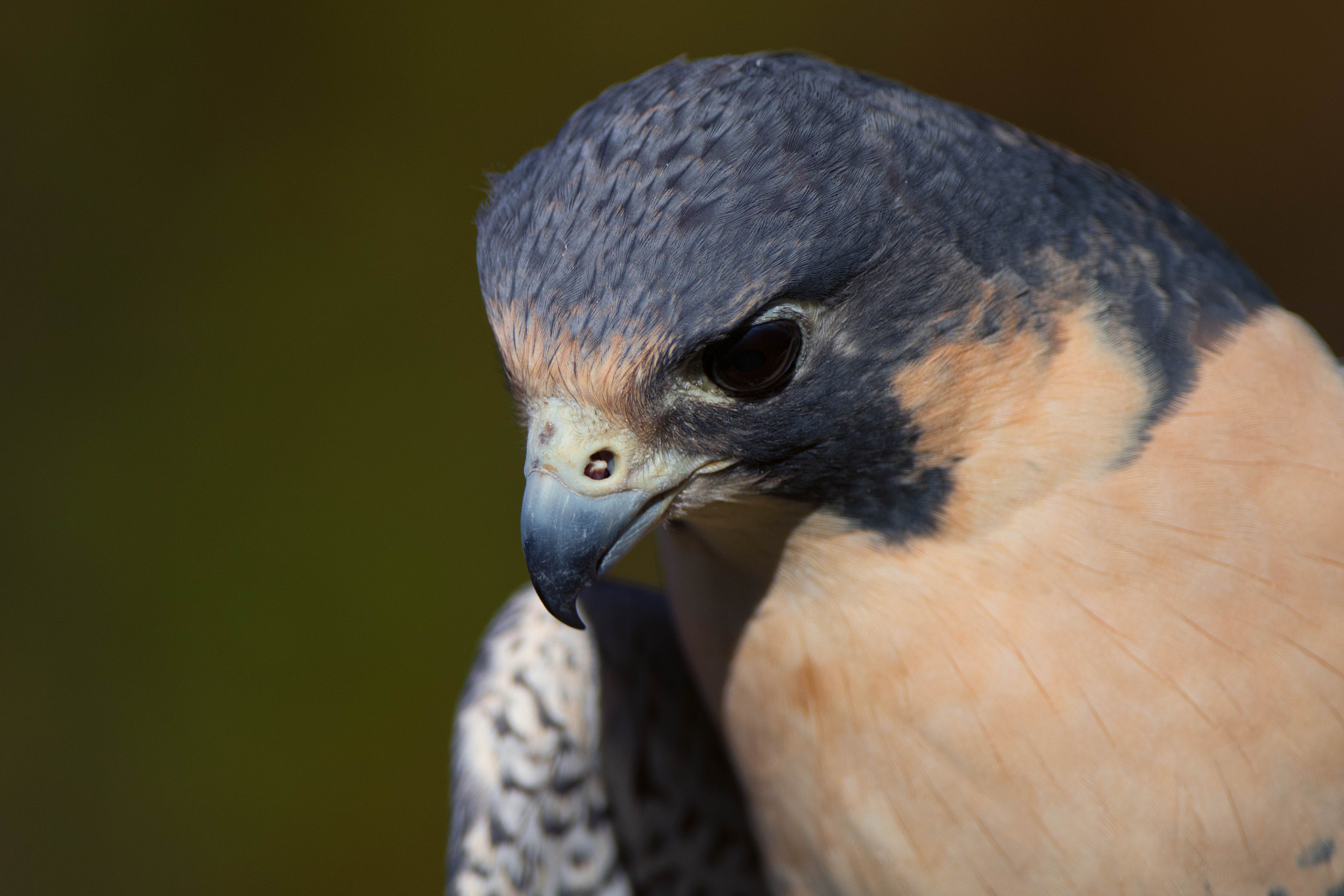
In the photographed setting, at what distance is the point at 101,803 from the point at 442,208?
2.45 metres

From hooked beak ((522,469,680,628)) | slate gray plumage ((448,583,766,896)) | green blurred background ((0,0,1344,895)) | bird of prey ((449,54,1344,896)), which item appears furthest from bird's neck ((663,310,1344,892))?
green blurred background ((0,0,1344,895))

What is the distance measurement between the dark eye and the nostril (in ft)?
0.45

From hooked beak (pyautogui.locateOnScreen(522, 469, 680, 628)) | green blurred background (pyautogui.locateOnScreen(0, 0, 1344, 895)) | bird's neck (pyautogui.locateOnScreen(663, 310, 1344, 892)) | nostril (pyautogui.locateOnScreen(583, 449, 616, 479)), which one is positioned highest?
green blurred background (pyautogui.locateOnScreen(0, 0, 1344, 895))

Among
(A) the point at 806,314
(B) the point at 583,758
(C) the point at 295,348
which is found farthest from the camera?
(C) the point at 295,348

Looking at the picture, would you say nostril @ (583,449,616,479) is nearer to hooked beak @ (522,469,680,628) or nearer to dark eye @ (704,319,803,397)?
hooked beak @ (522,469,680,628)

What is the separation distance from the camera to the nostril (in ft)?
3.55

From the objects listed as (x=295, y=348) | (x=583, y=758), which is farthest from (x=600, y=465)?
(x=295, y=348)

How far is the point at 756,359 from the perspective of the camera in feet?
3.35

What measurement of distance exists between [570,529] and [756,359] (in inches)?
10.1

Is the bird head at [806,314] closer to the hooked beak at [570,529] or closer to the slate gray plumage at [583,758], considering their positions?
the hooked beak at [570,529]

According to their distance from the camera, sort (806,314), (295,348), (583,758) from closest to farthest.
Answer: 1. (806,314)
2. (583,758)
3. (295,348)

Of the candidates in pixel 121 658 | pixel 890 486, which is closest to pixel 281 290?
pixel 121 658

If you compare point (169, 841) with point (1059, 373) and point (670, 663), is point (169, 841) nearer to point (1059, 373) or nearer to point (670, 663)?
point (670, 663)

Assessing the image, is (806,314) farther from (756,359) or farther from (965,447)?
(965,447)
